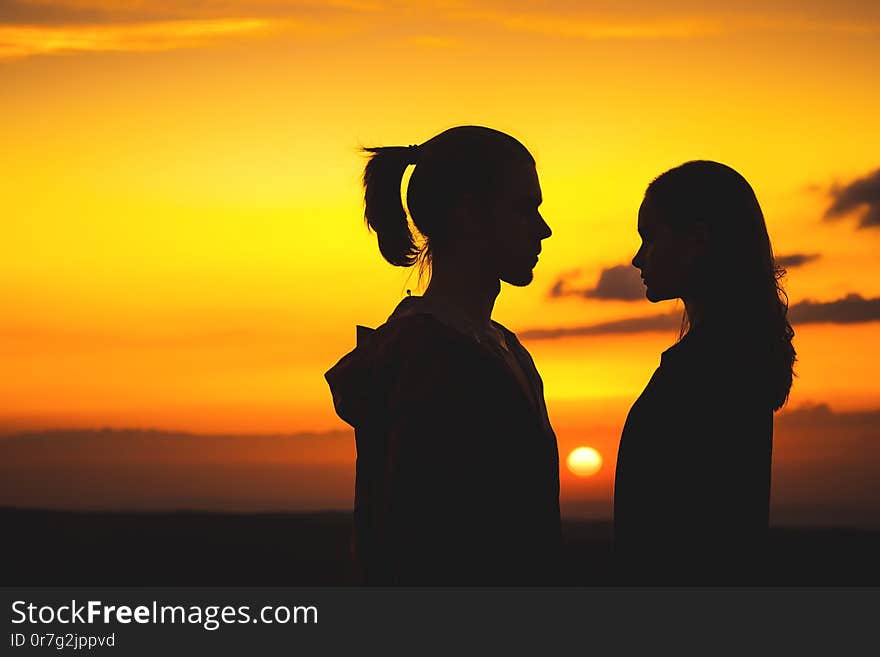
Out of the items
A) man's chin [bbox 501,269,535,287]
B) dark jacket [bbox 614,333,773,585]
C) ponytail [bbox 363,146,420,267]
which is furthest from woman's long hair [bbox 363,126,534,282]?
dark jacket [bbox 614,333,773,585]

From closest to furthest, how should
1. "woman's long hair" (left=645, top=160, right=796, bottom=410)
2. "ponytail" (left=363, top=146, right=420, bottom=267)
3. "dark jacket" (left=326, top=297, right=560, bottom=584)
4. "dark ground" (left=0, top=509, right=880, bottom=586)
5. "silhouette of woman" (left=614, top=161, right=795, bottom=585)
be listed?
"dark jacket" (left=326, top=297, right=560, bottom=584)
"ponytail" (left=363, top=146, right=420, bottom=267)
"silhouette of woman" (left=614, top=161, right=795, bottom=585)
"woman's long hair" (left=645, top=160, right=796, bottom=410)
"dark ground" (left=0, top=509, right=880, bottom=586)

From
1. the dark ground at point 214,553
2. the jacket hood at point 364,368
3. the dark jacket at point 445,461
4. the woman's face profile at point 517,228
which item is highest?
the dark ground at point 214,553

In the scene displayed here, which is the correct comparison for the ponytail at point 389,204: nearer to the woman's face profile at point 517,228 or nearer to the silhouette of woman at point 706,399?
the woman's face profile at point 517,228

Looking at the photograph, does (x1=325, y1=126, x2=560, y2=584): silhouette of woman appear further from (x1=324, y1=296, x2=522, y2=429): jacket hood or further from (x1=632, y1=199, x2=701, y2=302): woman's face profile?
(x1=632, y1=199, x2=701, y2=302): woman's face profile

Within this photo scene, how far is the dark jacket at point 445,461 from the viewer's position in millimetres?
3592

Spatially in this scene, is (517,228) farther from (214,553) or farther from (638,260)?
(214,553)

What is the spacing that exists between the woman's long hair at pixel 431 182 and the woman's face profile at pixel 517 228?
0.17 feet

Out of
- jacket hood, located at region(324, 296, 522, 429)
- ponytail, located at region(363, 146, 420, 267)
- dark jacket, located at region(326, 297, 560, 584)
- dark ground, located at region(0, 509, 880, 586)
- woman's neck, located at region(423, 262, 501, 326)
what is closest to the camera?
dark jacket, located at region(326, 297, 560, 584)

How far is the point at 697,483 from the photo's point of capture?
13.8 feet

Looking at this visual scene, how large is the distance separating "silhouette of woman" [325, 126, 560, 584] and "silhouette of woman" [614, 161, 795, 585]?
48cm

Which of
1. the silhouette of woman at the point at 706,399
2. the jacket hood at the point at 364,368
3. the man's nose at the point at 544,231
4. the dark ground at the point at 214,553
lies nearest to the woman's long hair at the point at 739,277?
the silhouette of woman at the point at 706,399

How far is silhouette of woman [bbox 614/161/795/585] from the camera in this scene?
418cm

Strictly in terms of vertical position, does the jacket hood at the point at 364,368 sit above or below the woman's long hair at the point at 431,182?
below

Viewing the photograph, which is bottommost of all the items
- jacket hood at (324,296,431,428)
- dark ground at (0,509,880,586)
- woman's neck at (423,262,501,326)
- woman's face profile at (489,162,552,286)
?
jacket hood at (324,296,431,428)
